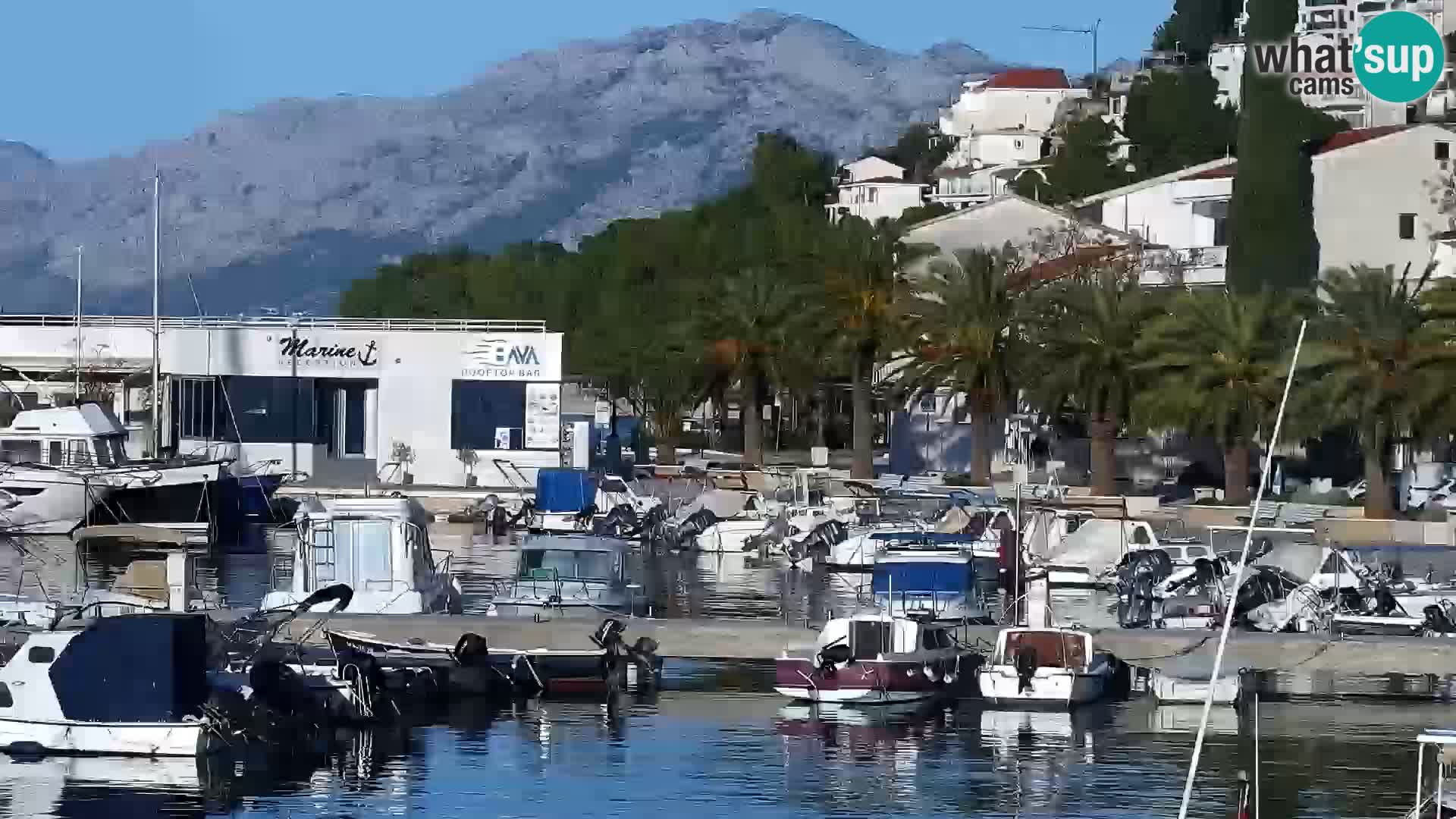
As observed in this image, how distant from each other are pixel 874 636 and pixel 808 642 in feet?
7.03

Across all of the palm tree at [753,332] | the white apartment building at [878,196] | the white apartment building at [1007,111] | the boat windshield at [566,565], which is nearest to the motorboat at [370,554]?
the boat windshield at [566,565]

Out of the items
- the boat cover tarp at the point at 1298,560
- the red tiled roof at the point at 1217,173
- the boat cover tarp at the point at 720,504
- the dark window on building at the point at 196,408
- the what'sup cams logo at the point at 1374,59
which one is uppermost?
the what'sup cams logo at the point at 1374,59

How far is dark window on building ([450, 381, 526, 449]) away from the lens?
274 ft

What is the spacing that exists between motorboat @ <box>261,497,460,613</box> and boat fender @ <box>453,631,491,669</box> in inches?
201

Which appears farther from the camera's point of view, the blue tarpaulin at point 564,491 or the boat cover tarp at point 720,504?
the blue tarpaulin at point 564,491

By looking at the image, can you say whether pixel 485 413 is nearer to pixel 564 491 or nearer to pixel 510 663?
pixel 564 491

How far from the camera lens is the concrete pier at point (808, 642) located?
4031cm

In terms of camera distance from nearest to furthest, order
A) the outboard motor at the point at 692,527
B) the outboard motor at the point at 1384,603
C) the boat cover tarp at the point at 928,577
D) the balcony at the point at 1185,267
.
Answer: the outboard motor at the point at 1384,603, the boat cover tarp at the point at 928,577, the outboard motor at the point at 692,527, the balcony at the point at 1185,267

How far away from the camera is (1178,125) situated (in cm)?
14662

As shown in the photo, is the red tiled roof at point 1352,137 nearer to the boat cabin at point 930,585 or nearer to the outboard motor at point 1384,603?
Answer: the boat cabin at point 930,585

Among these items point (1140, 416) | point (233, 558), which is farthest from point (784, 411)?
point (233, 558)

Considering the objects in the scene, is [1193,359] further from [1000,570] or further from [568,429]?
[568,429]

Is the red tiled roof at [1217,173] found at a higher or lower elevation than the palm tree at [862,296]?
higher

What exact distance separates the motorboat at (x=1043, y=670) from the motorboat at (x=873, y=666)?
1001 mm
